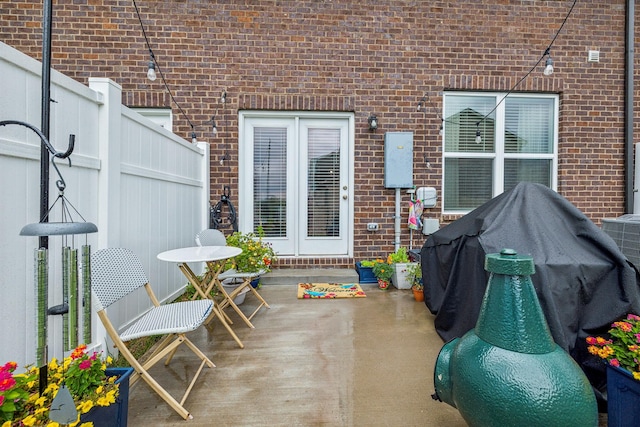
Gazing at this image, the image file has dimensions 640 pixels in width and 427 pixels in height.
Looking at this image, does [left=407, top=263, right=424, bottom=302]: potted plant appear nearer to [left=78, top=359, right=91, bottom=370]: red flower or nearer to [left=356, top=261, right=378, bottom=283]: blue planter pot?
[left=356, top=261, right=378, bottom=283]: blue planter pot

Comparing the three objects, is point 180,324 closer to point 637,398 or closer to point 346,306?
point 346,306

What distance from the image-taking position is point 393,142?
14.2 feet

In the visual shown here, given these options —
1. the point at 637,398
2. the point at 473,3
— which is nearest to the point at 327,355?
the point at 637,398

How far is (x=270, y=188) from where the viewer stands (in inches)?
178

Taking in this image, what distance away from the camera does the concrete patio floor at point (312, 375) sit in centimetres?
168

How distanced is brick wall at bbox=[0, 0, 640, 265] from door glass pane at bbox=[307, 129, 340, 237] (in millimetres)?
351

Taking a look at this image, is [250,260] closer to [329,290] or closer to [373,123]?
[329,290]

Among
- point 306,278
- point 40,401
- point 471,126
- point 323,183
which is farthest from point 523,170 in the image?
point 40,401

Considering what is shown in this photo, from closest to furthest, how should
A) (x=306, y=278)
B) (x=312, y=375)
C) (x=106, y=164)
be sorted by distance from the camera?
(x=312, y=375) → (x=106, y=164) → (x=306, y=278)

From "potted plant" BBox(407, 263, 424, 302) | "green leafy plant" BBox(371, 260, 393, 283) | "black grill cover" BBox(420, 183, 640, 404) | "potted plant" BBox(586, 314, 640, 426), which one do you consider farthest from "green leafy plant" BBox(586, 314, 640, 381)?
"green leafy plant" BBox(371, 260, 393, 283)

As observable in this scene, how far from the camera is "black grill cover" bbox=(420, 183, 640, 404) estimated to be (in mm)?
1781

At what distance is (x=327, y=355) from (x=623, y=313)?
1814 millimetres

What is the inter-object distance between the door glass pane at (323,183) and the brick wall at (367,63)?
1.15 ft

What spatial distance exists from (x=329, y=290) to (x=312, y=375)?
1.80m
